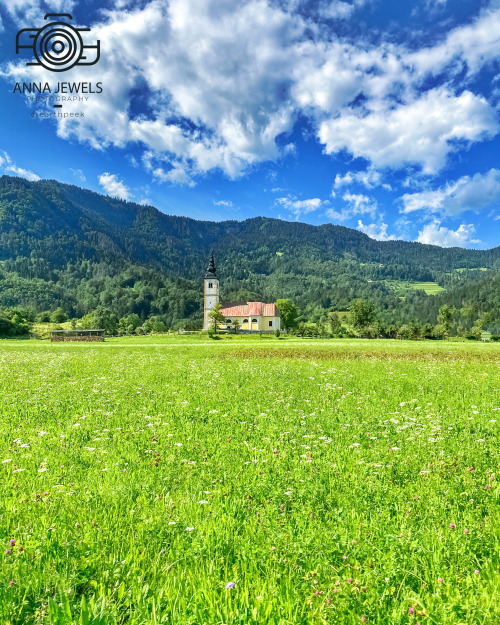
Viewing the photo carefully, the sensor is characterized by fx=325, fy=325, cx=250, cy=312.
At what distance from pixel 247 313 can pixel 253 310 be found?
265 cm

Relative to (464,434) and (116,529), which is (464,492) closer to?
(464,434)

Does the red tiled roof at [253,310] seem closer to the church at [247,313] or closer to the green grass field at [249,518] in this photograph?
the church at [247,313]

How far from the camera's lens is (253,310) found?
419 ft

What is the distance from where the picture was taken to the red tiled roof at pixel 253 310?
126113 millimetres

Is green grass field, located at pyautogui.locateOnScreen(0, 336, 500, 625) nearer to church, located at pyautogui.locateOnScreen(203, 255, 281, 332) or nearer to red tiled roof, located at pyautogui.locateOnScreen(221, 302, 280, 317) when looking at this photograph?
church, located at pyautogui.locateOnScreen(203, 255, 281, 332)

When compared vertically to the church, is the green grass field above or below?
below

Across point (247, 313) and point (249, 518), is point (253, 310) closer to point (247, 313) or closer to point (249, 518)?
point (247, 313)

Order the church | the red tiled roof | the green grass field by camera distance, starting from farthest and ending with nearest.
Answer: the red tiled roof, the church, the green grass field

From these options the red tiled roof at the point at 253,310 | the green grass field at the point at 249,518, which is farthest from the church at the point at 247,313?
the green grass field at the point at 249,518

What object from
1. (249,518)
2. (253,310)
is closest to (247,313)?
(253,310)

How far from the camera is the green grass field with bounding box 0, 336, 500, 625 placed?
9.27ft

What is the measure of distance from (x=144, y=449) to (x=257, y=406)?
157 inches

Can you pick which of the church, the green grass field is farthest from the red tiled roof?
the green grass field

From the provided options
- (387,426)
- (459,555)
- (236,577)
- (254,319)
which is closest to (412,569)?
(459,555)
